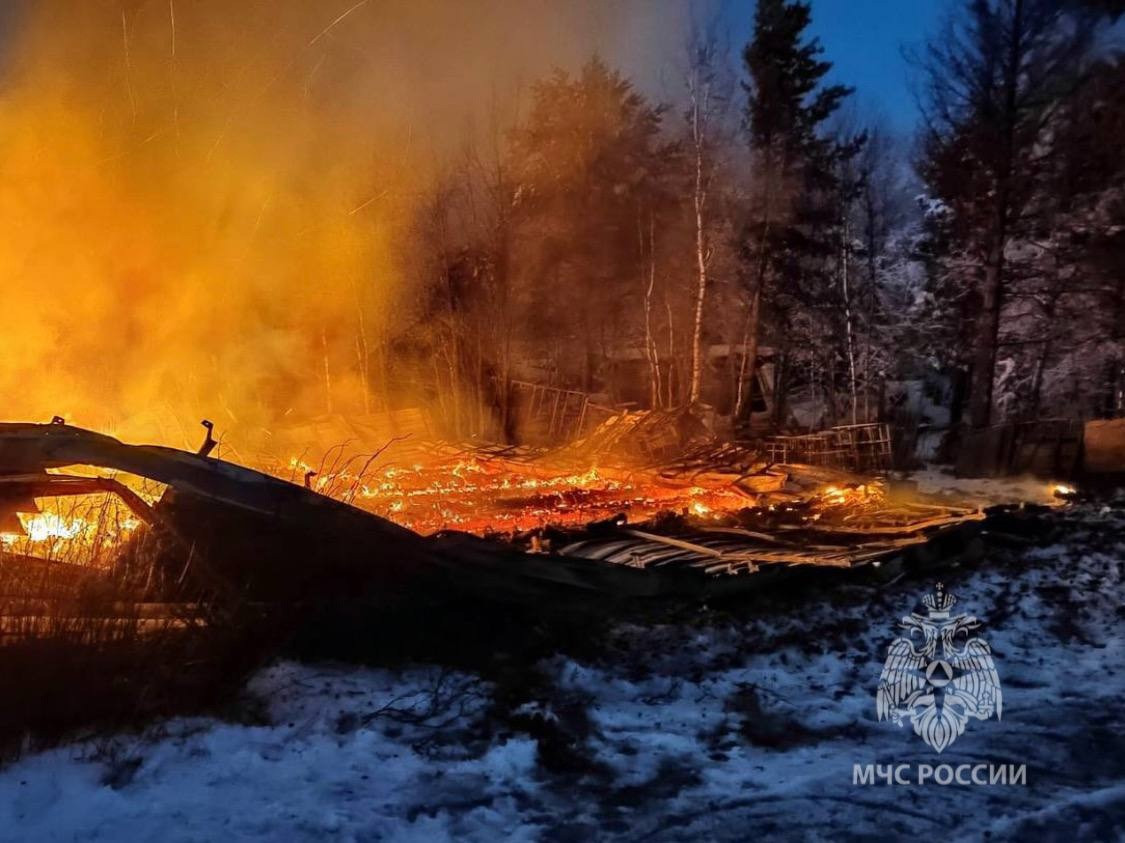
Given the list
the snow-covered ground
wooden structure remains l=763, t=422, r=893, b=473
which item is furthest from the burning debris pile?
wooden structure remains l=763, t=422, r=893, b=473

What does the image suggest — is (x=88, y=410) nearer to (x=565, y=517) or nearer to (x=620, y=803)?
(x=565, y=517)

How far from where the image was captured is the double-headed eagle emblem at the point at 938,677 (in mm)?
4504

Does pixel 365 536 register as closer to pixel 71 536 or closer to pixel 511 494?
pixel 71 536

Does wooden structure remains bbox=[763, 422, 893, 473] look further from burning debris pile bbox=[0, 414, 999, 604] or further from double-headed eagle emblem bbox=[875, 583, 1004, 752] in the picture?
double-headed eagle emblem bbox=[875, 583, 1004, 752]

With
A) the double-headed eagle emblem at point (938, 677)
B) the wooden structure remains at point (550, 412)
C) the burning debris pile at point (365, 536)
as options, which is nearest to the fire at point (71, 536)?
the burning debris pile at point (365, 536)

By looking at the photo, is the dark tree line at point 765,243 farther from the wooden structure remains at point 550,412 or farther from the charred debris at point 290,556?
the charred debris at point 290,556

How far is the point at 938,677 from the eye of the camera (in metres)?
5.13

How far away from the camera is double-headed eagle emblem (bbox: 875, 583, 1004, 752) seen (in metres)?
4.50

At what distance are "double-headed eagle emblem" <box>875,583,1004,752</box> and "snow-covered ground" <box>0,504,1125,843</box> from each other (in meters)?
0.10

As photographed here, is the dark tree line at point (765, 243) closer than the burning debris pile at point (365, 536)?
No

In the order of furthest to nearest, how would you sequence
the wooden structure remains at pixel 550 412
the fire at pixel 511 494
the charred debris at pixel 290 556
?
1. the wooden structure remains at pixel 550 412
2. the fire at pixel 511 494
3. the charred debris at pixel 290 556

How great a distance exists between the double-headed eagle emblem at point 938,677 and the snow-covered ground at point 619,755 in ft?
0.31

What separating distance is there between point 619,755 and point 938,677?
2305mm

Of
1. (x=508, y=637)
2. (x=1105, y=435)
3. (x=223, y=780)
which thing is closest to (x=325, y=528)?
(x=508, y=637)
